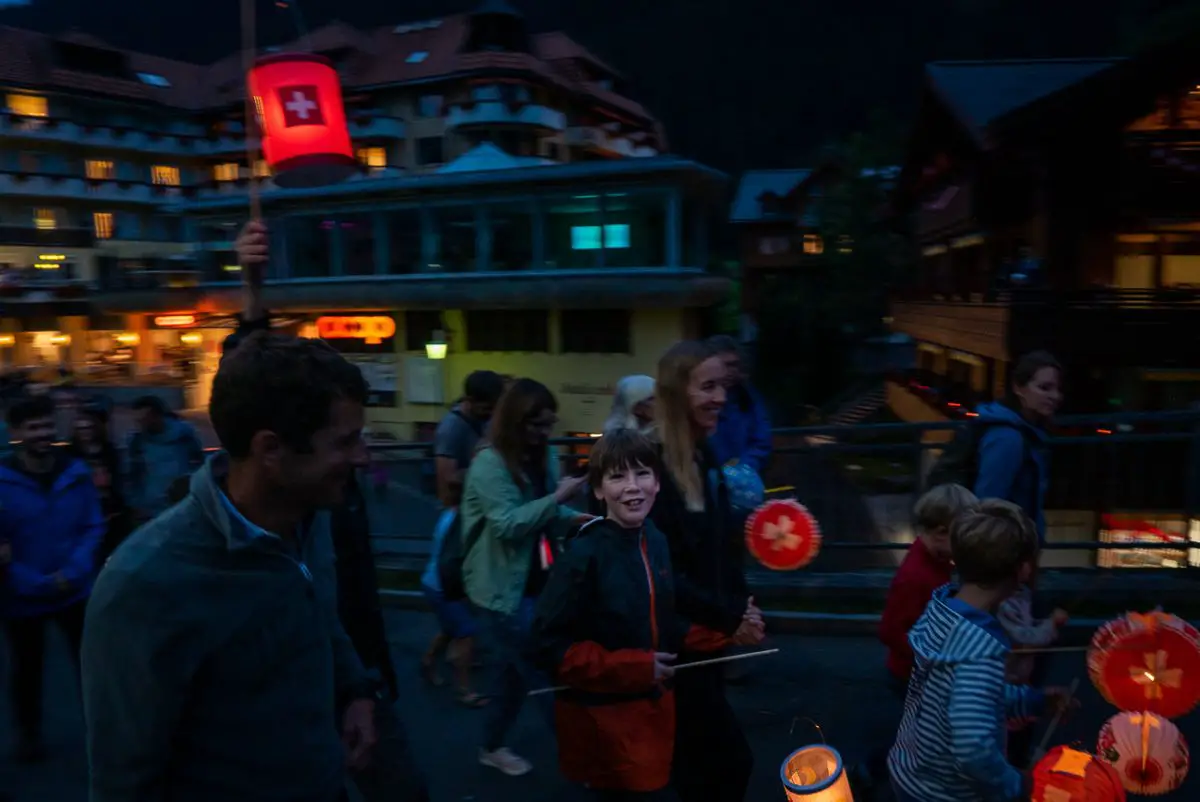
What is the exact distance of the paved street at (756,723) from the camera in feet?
13.8

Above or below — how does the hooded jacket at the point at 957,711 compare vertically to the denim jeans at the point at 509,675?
above

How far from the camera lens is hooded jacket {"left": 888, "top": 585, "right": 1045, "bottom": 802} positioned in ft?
7.58

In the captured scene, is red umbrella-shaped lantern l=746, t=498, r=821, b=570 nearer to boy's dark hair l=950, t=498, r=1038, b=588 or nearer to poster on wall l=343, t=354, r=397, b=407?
boy's dark hair l=950, t=498, r=1038, b=588

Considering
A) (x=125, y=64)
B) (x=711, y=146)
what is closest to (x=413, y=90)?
(x=125, y=64)

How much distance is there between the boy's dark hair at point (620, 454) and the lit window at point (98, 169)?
52.9 m

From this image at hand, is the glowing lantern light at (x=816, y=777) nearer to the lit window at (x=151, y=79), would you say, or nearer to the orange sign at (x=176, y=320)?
the orange sign at (x=176, y=320)

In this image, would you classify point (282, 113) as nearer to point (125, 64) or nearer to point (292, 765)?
point (292, 765)

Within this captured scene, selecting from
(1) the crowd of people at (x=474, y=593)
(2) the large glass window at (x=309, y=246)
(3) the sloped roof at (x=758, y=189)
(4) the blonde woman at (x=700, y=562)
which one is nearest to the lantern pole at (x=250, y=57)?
(1) the crowd of people at (x=474, y=593)

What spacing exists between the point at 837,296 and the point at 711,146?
70.8 meters

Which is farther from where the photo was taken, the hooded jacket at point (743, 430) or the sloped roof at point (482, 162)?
the sloped roof at point (482, 162)

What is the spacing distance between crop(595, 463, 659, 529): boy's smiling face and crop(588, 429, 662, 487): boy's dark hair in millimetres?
19

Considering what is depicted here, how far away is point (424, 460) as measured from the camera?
25.6ft

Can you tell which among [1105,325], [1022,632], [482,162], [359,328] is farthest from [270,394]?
[359,328]

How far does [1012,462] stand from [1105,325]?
14659 mm
